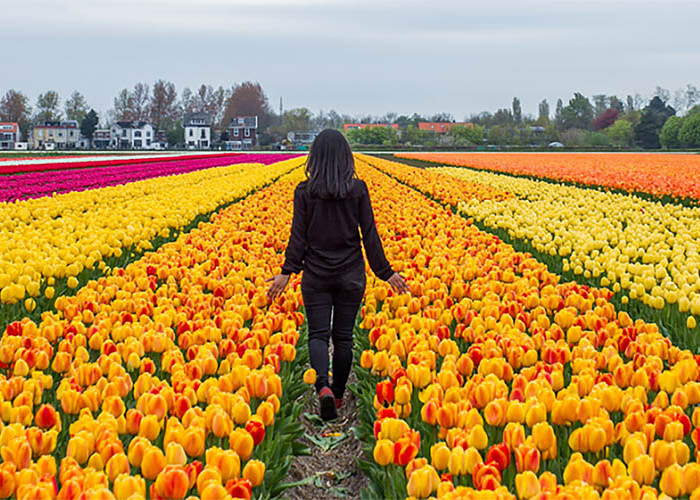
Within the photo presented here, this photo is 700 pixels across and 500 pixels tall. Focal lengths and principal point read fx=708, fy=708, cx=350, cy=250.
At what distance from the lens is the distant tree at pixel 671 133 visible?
9488 centimetres

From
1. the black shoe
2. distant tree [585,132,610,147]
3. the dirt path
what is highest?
distant tree [585,132,610,147]

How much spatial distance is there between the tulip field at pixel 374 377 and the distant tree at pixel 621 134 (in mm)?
106878

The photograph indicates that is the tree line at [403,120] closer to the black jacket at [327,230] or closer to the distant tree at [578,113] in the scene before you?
the distant tree at [578,113]

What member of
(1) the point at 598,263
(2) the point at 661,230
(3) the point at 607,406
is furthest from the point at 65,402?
(2) the point at 661,230

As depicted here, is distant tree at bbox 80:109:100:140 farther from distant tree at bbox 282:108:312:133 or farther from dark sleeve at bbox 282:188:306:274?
dark sleeve at bbox 282:188:306:274

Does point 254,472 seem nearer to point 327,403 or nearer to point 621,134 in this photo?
point 327,403

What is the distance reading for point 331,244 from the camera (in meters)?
4.57

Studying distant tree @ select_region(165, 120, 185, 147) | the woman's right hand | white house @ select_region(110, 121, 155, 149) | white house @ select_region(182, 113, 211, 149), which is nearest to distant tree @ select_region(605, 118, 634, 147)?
white house @ select_region(182, 113, 211, 149)

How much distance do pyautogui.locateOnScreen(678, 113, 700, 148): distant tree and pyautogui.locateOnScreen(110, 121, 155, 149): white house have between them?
82.3 m

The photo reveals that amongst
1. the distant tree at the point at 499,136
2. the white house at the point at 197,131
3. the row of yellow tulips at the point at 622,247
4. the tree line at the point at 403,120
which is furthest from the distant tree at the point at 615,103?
the row of yellow tulips at the point at 622,247

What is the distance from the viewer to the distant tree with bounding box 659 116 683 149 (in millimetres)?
94875

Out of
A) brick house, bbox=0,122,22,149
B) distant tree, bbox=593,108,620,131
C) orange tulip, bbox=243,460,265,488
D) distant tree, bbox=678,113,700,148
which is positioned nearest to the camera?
orange tulip, bbox=243,460,265,488

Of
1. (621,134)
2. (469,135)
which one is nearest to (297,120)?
(469,135)

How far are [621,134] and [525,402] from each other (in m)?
119
